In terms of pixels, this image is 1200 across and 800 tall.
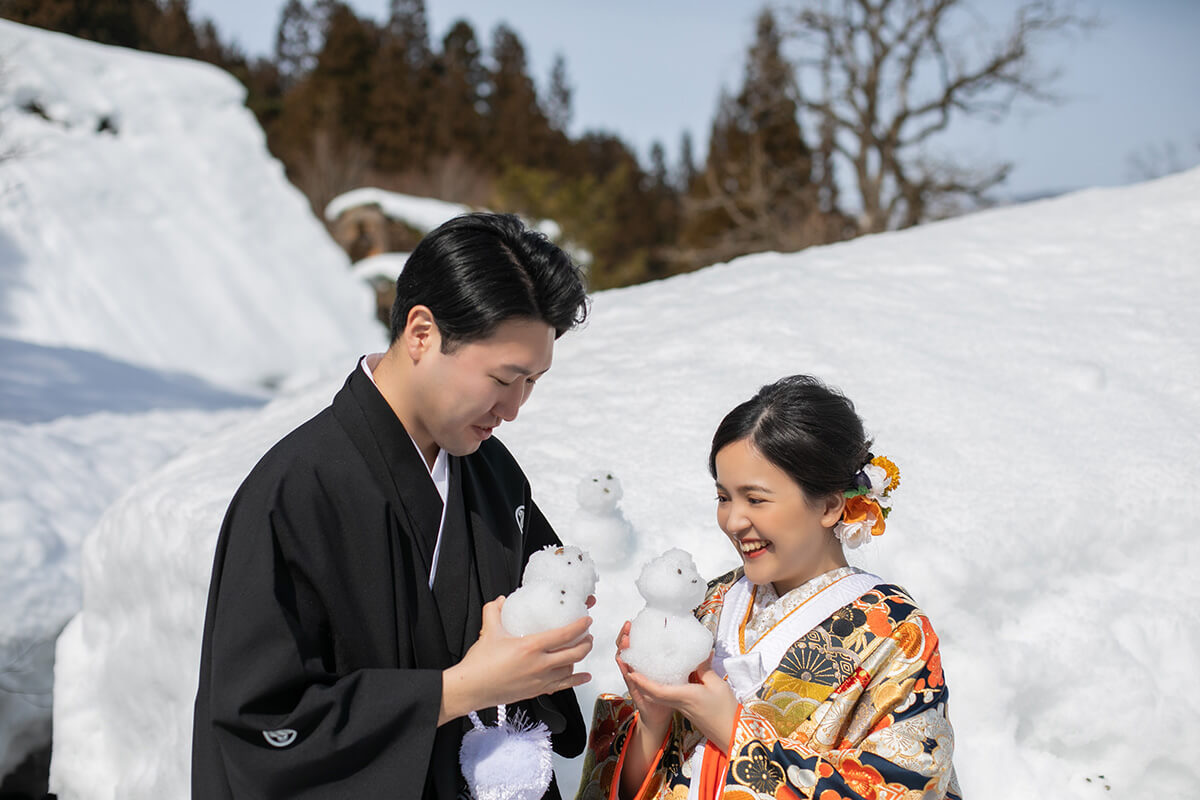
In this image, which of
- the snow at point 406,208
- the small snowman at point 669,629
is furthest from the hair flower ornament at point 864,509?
the snow at point 406,208

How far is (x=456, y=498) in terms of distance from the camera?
1.87 meters

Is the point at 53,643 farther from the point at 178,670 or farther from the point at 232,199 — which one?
the point at 232,199

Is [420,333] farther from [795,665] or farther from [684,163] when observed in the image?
[684,163]

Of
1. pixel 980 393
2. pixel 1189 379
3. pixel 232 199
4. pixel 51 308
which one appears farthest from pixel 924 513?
pixel 232 199

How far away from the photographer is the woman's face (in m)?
1.93

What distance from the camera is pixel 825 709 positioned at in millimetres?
1777

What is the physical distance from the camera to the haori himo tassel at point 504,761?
5.86ft

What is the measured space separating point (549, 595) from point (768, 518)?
1.83 ft

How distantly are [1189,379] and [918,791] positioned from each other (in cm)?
390

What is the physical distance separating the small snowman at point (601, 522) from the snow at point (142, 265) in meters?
4.32

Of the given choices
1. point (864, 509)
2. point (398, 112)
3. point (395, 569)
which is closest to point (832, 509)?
point (864, 509)

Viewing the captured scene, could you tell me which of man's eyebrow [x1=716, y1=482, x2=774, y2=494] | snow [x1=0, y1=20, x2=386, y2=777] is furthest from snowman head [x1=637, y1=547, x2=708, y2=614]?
snow [x1=0, y1=20, x2=386, y2=777]

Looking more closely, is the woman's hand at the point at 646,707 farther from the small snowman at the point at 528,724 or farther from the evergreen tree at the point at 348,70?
the evergreen tree at the point at 348,70

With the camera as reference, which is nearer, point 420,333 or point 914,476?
point 420,333
